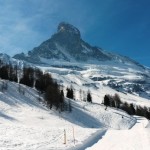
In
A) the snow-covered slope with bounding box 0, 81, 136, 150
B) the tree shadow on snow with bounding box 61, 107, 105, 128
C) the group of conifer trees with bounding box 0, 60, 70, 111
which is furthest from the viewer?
the group of conifer trees with bounding box 0, 60, 70, 111

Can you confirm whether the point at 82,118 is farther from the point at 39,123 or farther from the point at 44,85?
the point at 44,85

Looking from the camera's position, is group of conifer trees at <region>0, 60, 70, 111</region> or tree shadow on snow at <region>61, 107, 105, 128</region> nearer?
tree shadow on snow at <region>61, 107, 105, 128</region>

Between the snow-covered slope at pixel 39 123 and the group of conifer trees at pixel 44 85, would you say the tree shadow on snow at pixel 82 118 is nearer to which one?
the snow-covered slope at pixel 39 123

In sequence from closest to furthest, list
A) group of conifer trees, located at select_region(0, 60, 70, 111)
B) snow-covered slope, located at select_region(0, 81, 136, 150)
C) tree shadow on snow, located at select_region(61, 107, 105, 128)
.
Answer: snow-covered slope, located at select_region(0, 81, 136, 150) → tree shadow on snow, located at select_region(61, 107, 105, 128) → group of conifer trees, located at select_region(0, 60, 70, 111)

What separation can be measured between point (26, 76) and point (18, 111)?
5541cm

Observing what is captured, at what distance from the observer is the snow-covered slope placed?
2814cm

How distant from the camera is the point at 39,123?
54.8 meters

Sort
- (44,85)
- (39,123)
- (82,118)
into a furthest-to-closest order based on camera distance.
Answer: (44,85) < (82,118) < (39,123)

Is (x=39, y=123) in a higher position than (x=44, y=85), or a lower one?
lower

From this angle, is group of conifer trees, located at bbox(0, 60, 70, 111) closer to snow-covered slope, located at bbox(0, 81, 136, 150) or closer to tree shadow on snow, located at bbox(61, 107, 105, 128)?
snow-covered slope, located at bbox(0, 81, 136, 150)

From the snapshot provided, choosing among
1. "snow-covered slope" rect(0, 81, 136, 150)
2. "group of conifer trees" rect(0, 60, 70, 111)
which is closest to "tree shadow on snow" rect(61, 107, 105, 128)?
"snow-covered slope" rect(0, 81, 136, 150)

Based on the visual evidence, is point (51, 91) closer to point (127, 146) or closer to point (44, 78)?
point (44, 78)

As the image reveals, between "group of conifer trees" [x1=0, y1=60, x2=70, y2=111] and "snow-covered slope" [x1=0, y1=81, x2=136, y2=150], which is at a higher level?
"group of conifer trees" [x1=0, y1=60, x2=70, y2=111]

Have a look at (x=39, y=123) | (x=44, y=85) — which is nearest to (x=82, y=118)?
(x=39, y=123)
